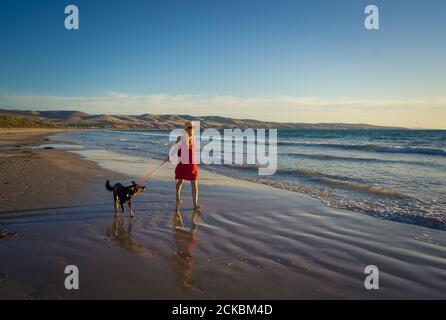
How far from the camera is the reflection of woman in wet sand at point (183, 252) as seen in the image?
Answer: 3.94 meters

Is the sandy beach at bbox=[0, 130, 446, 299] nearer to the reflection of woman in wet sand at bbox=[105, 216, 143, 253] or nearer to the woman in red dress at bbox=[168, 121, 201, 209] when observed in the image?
the reflection of woman in wet sand at bbox=[105, 216, 143, 253]

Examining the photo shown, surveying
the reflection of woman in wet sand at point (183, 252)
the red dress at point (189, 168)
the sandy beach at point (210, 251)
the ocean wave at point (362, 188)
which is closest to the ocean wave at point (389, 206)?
the ocean wave at point (362, 188)

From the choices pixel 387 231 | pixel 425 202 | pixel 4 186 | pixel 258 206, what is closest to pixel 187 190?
pixel 258 206

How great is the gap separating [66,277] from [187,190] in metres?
6.58

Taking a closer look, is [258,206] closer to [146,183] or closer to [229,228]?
[229,228]

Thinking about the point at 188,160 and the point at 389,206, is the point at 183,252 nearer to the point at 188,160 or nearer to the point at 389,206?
the point at 188,160

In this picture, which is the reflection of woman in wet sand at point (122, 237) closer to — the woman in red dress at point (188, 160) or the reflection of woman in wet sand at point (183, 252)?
the reflection of woman in wet sand at point (183, 252)

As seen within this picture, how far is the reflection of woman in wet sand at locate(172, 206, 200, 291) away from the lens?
3.94 meters

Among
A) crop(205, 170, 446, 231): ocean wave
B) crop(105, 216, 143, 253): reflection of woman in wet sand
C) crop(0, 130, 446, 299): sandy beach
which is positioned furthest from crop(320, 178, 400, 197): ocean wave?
crop(105, 216, 143, 253): reflection of woman in wet sand

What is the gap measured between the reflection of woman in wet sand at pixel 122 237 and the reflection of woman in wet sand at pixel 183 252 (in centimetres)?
66

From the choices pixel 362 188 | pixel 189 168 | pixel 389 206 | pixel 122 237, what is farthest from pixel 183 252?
pixel 362 188

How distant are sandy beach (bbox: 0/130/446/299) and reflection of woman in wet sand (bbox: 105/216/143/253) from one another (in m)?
0.02

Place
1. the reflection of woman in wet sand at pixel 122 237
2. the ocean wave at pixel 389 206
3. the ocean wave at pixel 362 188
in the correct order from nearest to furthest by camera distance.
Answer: the reflection of woman in wet sand at pixel 122 237, the ocean wave at pixel 389 206, the ocean wave at pixel 362 188
